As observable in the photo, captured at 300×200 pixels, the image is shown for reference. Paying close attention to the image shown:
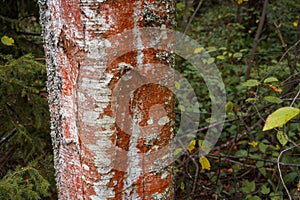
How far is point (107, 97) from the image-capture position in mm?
814

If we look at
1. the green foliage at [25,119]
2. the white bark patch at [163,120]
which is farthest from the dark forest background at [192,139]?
the white bark patch at [163,120]

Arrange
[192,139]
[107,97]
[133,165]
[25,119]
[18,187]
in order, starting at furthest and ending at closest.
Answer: [192,139] < [25,119] < [18,187] < [133,165] < [107,97]

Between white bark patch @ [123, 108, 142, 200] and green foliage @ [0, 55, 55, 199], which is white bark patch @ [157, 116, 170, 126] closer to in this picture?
white bark patch @ [123, 108, 142, 200]

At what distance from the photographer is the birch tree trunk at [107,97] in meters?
0.78

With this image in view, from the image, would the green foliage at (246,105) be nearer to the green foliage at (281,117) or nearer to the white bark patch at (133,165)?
the green foliage at (281,117)

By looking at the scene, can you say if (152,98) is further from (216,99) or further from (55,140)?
(216,99)

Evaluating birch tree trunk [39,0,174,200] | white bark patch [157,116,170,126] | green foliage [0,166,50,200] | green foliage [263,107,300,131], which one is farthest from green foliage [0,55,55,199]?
green foliage [263,107,300,131]

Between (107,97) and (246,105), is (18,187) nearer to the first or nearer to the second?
(107,97)

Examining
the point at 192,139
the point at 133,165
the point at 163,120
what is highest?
the point at 163,120

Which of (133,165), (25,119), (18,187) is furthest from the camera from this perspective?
(25,119)

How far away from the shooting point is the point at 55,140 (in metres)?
1.00

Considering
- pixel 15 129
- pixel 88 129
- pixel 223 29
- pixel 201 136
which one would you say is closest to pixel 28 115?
pixel 15 129

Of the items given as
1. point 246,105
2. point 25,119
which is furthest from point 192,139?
point 25,119

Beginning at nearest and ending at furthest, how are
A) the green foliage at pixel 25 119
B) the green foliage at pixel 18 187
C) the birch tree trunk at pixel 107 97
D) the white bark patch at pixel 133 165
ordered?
the birch tree trunk at pixel 107 97 < the white bark patch at pixel 133 165 < the green foliage at pixel 18 187 < the green foliage at pixel 25 119
